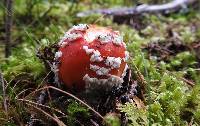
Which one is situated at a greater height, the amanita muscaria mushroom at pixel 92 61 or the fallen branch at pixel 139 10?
the amanita muscaria mushroom at pixel 92 61

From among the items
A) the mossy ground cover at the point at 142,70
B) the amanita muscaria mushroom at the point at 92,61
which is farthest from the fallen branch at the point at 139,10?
the amanita muscaria mushroom at the point at 92,61

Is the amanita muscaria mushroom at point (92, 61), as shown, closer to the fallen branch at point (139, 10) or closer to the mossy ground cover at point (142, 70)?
the mossy ground cover at point (142, 70)

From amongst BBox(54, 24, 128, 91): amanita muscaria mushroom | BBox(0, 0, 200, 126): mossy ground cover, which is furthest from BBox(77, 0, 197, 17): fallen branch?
BBox(54, 24, 128, 91): amanita muscaria mushroom

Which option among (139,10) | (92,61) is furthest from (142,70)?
(139,10)

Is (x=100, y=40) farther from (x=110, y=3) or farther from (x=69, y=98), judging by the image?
(x=110, y=3)

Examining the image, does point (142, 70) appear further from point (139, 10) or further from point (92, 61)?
point (139, 10)

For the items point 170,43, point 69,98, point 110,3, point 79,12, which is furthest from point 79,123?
point 110,3

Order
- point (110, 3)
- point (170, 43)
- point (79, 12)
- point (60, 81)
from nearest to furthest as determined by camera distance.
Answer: point (60, 81)
point (170, 43)
point (79, 12)
point (110, 3)
